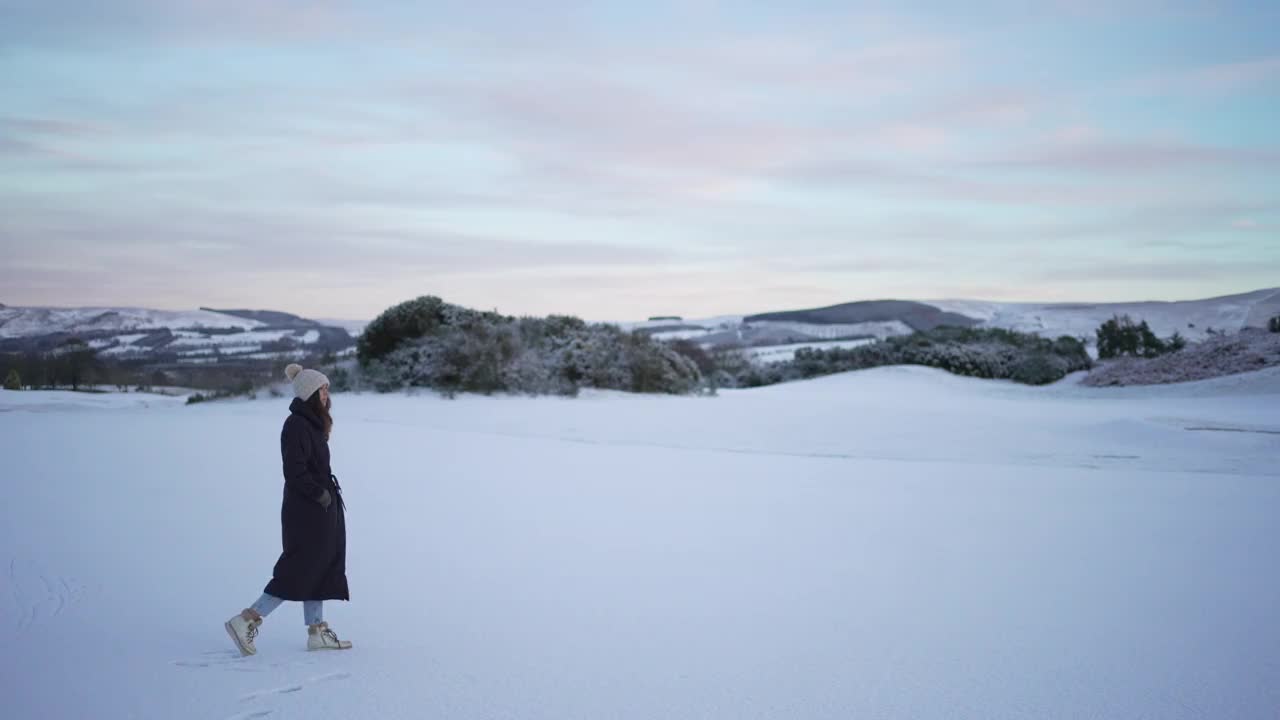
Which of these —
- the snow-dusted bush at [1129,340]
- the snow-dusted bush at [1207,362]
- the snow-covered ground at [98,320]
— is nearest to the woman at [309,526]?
the snow-dusted bush at [1207,362]

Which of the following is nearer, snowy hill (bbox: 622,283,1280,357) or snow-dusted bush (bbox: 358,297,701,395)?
snow-dusted bush (bbox: 358,297,701,395)

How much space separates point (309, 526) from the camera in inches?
179

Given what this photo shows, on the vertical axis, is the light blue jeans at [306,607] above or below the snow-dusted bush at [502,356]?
below

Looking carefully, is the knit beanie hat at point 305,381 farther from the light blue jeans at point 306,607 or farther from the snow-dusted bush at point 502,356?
the snow-dusted bush at point 502,356

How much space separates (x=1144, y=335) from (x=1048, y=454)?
13710 millimetres

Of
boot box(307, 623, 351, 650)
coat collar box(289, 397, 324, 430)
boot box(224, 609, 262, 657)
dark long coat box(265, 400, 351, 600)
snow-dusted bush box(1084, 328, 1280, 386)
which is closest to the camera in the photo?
boot box(224, 609, 262, 657)

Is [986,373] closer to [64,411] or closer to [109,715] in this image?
[64,411]

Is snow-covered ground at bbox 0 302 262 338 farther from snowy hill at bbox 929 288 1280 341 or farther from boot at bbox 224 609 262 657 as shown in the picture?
snowy hill at bbox 929 288 1280 341

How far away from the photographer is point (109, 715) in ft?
11.3

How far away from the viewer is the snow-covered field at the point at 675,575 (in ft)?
12.5

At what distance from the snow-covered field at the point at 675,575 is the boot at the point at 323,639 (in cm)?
9

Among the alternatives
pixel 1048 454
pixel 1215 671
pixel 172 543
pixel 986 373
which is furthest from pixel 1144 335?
pixel 172 543

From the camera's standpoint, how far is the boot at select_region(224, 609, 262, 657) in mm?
4180

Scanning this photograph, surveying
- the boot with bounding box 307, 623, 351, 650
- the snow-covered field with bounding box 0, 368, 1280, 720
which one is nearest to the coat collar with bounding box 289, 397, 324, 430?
the boot with bounding box 307, 623, 351, 650
